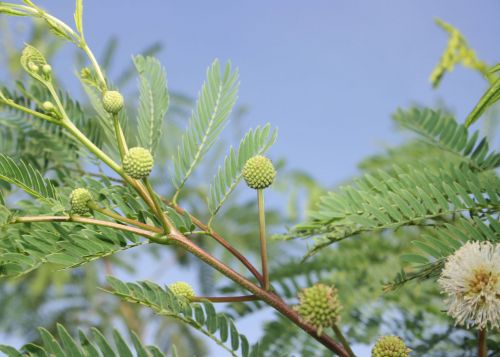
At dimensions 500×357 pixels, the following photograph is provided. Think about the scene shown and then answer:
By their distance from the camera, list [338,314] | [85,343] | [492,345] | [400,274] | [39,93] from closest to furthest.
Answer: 1. [85,343]
2. [338,314]
3. [400,274]
4. [492,345]
5. [39,93]

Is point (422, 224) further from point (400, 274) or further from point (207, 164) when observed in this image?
point (207, 164)

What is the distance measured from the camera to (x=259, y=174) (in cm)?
100

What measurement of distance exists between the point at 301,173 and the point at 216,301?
3.47 m

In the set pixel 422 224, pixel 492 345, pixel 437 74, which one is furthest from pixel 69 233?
pixel 437 74

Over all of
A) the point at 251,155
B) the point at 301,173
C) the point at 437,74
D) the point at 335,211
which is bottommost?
the point at 335,211

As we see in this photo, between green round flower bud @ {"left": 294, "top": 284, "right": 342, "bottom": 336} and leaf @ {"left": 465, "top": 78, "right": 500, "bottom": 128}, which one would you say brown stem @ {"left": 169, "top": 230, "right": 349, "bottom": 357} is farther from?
leaf @ {"left": 465, "top": 78, "right": 500, "bottom": 128}

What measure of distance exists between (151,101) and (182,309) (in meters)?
0.48

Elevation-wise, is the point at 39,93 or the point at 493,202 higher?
the point at 39,93

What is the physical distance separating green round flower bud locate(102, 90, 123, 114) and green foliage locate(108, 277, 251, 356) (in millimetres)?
262

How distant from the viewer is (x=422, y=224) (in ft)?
3.58

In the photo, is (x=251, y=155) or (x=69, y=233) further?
(x=251, y=155)

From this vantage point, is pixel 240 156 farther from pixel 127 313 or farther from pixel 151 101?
pixel 127 313

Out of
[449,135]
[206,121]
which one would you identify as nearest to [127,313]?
[449,135]

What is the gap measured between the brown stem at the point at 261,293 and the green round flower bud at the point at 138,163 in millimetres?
107
